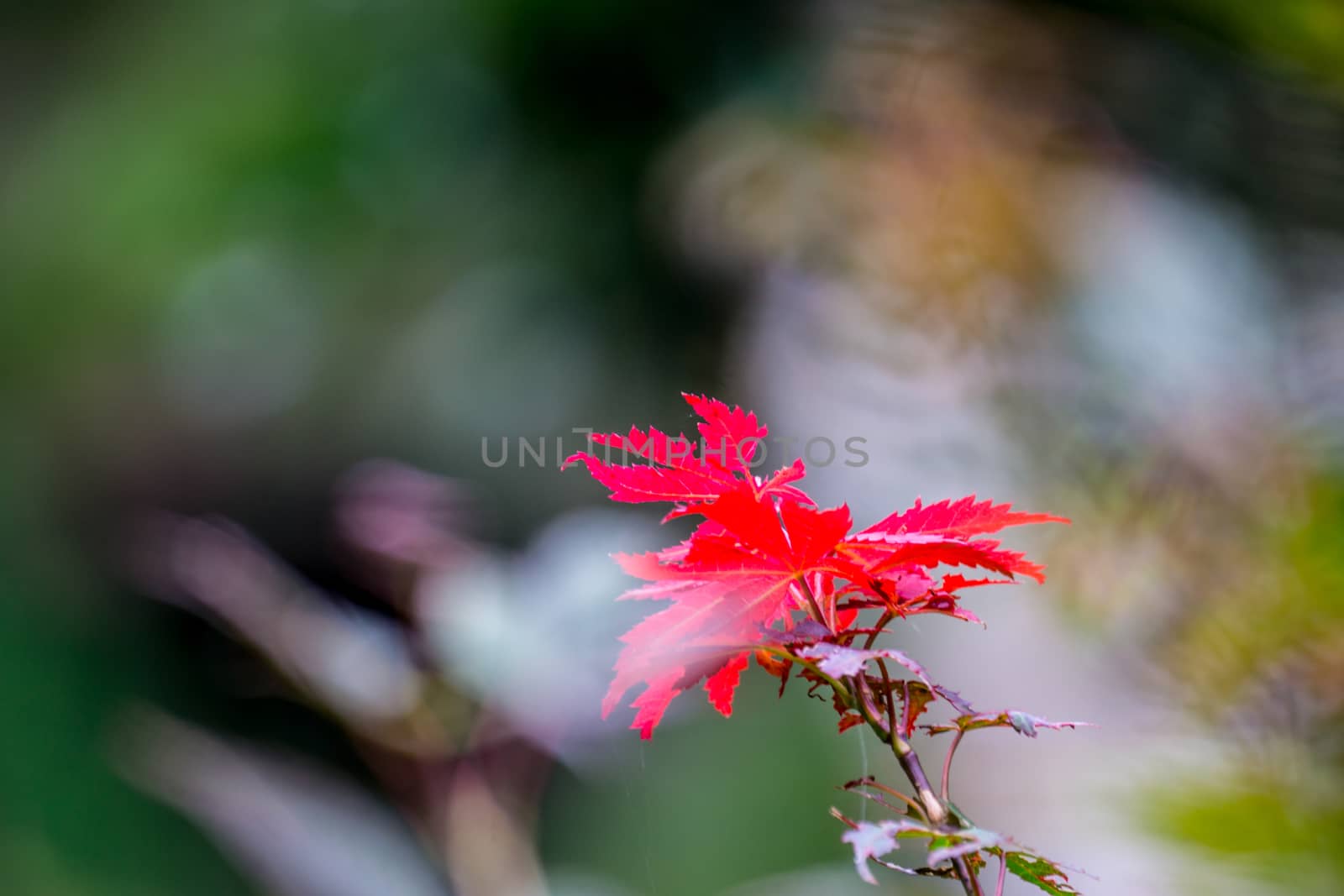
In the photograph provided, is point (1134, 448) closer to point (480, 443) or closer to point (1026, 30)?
point (1026, 30)

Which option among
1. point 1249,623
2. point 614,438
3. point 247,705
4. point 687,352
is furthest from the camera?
point 687,352

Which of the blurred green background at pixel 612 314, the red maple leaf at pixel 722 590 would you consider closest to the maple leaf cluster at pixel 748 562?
the red maple leaf at pixel 722 590

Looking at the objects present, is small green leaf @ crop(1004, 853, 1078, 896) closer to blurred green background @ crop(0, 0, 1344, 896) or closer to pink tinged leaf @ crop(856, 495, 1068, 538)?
pink tinged leaf @ crop(856, 495, 1068, 538)

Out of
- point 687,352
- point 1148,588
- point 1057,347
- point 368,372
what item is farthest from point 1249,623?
point 368,372

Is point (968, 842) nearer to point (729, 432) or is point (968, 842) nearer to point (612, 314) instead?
point (729, 432)

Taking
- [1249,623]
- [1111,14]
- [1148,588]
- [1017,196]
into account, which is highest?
[1111,14]

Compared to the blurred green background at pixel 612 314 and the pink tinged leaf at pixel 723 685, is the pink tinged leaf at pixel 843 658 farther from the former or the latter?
the blurred green background at pixel 612 314
